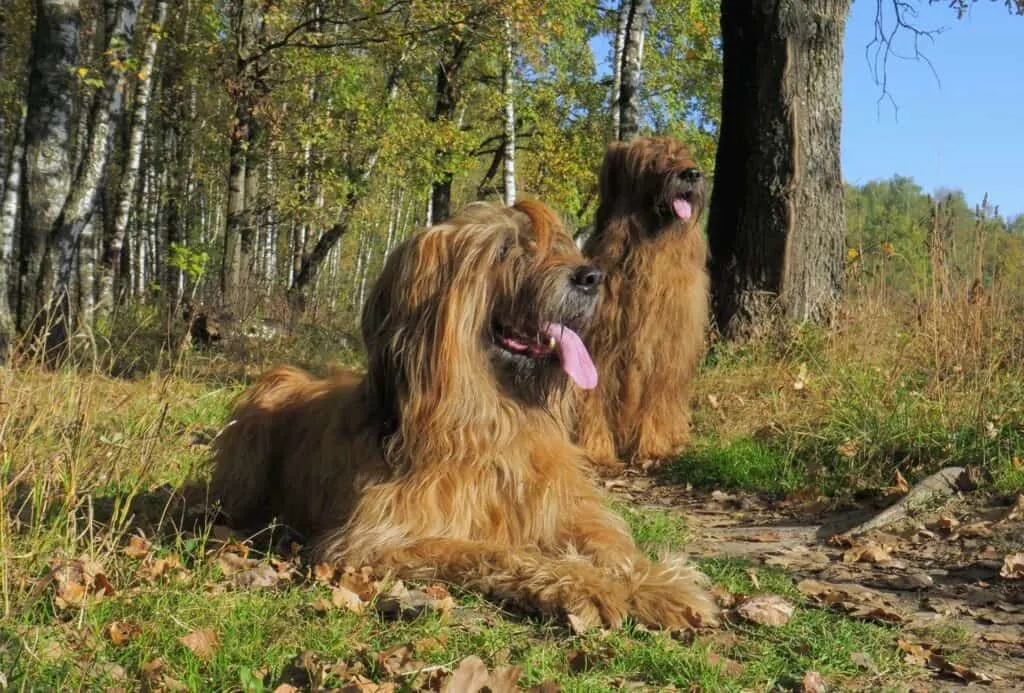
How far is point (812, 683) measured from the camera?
2811 mm

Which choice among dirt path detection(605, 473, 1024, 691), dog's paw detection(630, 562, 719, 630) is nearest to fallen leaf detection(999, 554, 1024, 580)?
dirt path detection(605, 473, 1024, 691)

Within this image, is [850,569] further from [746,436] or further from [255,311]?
[255,311]

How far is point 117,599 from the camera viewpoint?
3.14m

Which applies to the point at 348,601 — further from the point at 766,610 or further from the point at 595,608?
the point at 766,610

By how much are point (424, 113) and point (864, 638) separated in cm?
2397

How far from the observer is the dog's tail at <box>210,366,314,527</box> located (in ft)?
15.1

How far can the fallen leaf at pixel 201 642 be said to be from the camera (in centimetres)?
281

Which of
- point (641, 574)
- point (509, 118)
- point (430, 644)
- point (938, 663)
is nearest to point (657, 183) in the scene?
point (641, 574)

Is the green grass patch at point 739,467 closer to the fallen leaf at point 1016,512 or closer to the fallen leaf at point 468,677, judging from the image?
the fallen leaf at point 1016,512

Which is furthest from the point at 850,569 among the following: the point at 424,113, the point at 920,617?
the point at 424,113

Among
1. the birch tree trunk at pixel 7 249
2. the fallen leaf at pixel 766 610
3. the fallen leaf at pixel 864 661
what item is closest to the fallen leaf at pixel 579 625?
the fallen leaf at pixel 766 610

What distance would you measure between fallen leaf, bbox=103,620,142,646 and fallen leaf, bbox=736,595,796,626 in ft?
6.72

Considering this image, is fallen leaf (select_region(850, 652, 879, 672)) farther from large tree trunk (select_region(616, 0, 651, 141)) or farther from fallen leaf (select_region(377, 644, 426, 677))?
large tree trunk (select_region(616, 0, 651, 141))

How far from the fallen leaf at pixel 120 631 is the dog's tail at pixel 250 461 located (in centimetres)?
157
